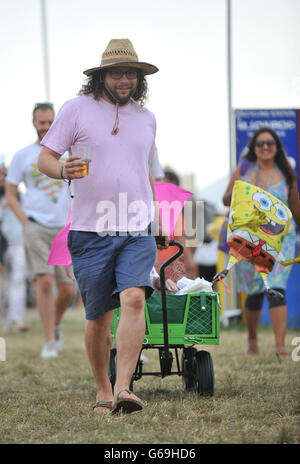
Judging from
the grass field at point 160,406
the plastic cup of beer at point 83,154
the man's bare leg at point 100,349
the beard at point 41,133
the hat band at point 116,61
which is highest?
the hat band at point 116,61

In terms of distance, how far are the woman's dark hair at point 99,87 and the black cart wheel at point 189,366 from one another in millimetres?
1592

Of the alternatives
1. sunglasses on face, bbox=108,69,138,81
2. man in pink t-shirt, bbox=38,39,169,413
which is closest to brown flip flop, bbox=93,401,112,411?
→ man in pink t-shirt, bbox=38,39,169,413

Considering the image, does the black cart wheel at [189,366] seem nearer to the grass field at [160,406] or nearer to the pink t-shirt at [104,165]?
the grass field at [160,406]

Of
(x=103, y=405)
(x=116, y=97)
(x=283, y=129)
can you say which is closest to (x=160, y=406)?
(x=103, y=405)

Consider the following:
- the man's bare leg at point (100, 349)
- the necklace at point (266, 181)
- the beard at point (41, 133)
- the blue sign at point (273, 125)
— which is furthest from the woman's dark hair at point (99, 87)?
the blue sign at point (273, 125)

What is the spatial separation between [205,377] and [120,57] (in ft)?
6.44

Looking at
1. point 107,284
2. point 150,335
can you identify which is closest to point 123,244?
point 107,284

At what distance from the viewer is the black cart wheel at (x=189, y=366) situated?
17.9 ft

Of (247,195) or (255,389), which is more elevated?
(247,195)

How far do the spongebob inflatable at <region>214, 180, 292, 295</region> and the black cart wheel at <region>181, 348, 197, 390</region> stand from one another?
61 cm

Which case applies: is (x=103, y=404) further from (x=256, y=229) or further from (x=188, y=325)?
(x=256, y=229)
